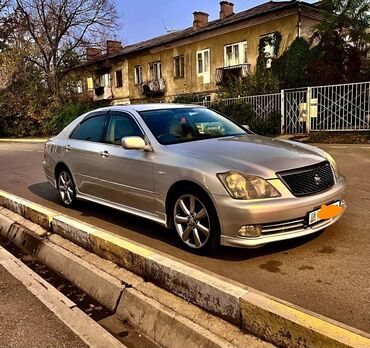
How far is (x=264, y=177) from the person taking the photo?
384 cm

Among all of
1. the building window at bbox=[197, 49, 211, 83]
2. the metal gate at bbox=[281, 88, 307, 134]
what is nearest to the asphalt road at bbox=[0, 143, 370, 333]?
the metal gate at bbox=[281, 88, 307, 134]

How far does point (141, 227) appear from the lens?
5.44 meters

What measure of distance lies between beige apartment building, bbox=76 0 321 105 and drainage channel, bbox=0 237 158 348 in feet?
66.9

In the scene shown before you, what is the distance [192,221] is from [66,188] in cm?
304

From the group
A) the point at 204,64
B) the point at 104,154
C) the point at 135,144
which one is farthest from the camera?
the point at 204,64

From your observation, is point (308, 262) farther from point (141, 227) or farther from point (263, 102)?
point (263, 102)

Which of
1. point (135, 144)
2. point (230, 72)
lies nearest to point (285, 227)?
point (135, 144)

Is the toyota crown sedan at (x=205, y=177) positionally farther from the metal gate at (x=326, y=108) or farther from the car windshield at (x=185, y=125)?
the metal gate at (x=326, y=108)

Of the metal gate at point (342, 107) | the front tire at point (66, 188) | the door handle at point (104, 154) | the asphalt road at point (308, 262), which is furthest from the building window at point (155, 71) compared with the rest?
the door handle at point (104, 154)

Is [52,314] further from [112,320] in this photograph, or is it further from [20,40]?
[20,40]

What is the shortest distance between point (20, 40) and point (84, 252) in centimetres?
3489

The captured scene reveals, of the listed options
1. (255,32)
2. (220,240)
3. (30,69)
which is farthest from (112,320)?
(30,69)

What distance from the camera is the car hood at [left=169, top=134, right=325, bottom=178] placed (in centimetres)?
394

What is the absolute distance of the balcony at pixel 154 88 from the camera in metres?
32.7
